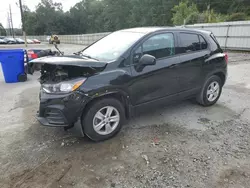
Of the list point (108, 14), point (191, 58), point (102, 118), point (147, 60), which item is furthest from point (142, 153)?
point (108, 14)

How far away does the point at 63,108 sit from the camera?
2.91 meters

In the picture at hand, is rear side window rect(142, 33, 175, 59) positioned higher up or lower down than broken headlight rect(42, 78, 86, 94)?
higher up

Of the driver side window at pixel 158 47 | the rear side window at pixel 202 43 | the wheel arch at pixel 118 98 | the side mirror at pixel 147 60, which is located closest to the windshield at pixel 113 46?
the driver side window at pixel 158 47

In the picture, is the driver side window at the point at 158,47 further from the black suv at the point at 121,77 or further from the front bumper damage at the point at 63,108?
the front bumper damage at the point at 63,108

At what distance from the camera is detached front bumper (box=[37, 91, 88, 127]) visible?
9.52 feet

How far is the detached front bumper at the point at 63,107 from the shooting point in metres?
2.90

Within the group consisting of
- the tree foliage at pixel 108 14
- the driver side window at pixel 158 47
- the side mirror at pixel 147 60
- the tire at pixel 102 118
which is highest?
the tree foliage at pixel 108 14

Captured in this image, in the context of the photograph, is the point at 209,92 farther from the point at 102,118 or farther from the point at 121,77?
the point at 102,118

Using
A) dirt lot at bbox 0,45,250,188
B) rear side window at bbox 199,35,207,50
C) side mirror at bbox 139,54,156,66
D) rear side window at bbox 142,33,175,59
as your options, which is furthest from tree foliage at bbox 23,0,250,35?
side mirror at bbox 139,54,156,66

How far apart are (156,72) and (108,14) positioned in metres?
64.8

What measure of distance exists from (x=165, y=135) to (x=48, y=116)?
6.24 feet

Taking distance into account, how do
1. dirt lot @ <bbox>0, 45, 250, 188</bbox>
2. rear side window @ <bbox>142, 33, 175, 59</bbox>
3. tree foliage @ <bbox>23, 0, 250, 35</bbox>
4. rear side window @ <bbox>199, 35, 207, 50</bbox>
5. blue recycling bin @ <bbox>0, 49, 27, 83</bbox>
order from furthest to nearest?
1. tree foliage @ <bbox>23, 0, 250, 35</bbox>
2. blue recycling bin @ <bbox>0, 49, 27, 83</bbox>
3. rear side window @ <bbox>199, 35, 207, 50</bbox>
4. rear side window @ <bbox>142, 33, 175, 59</bbox>
5. dirt lot @ <bbox>0, 45, 250, 188</bbox>

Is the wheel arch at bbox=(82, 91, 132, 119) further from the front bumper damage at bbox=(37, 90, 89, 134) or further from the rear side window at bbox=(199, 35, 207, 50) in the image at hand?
the rear side window at bbox=(199, 35, 207, 50)

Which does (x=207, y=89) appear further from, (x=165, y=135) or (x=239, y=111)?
(x=165, y=135)
